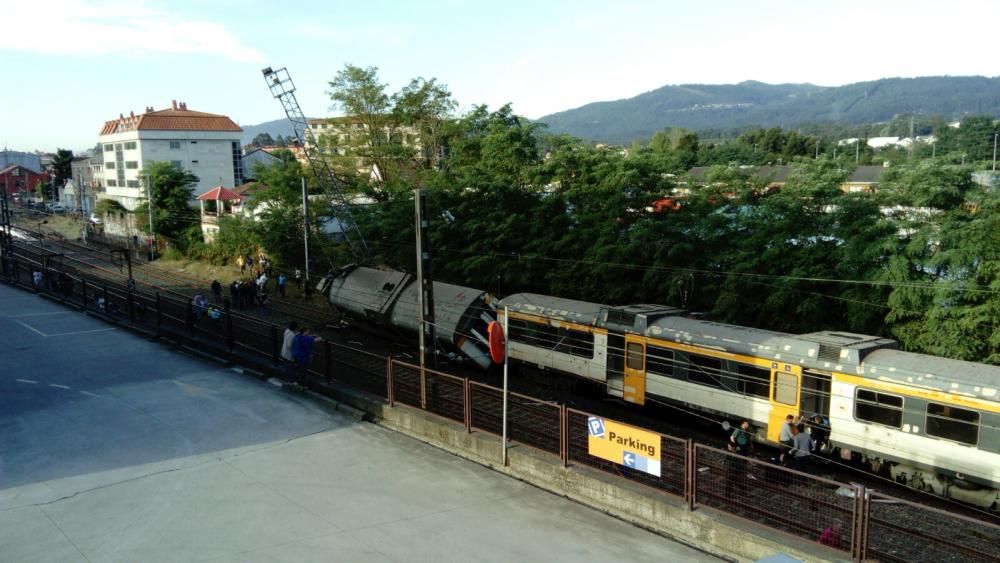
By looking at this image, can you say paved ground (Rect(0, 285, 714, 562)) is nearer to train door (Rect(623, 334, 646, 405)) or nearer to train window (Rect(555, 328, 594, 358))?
train door (Rect(623, 334, 646, 405))

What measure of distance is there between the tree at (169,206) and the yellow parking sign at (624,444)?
5473 cm

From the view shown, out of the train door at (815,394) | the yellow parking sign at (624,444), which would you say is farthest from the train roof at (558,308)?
the yellow parking sign at (624,444)

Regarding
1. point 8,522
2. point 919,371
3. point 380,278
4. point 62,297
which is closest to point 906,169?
point 919,371

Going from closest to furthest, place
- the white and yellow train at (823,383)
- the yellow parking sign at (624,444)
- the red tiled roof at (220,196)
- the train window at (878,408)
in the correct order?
the yellow parking sign at (624,444) < the white and yellow train at (823,383) < the train window at (878,408) < the red tiled roof at (220,196)

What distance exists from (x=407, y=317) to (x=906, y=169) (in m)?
16.7

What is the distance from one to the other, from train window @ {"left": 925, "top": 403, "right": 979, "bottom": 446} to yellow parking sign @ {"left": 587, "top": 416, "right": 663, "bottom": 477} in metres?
6.96

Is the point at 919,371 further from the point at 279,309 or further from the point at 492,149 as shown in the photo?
the point at 279,309

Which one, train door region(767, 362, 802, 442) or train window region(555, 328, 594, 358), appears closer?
train door region(767, 362, 802, 442)

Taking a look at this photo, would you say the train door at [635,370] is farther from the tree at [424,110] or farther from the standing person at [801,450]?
the tree at [424,110]

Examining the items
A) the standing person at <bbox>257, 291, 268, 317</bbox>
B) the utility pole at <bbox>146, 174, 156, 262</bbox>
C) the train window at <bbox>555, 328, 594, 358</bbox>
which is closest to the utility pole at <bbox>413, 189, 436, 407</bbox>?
the train window at <bbox>555, 328, 594, 358</bbox>

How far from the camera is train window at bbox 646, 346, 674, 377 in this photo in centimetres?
1911

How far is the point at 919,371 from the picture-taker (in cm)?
1436

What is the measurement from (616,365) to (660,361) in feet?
5.36

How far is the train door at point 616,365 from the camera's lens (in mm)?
20453
